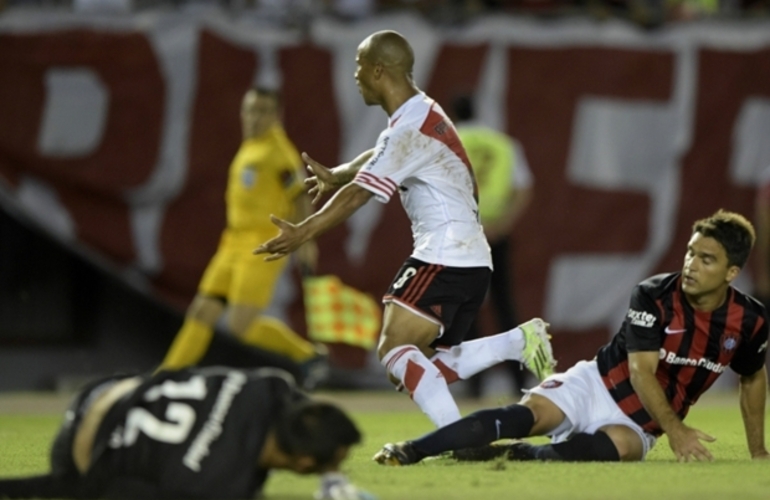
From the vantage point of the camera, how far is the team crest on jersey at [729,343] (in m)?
5.76

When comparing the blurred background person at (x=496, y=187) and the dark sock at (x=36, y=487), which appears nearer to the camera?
the dark sock at (x=36, y=487)

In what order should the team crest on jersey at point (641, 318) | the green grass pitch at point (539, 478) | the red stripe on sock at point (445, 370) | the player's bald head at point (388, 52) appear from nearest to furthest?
1. the green grass pitch at point (539, 478)
2. the team crest on jersey at point (641, 318)
3. the player's bald head at point (388, 52)
4. the red stripe on sock at point (445, 370)

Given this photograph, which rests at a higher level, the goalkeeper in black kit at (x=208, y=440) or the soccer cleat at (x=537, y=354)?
the goalkeeper in black kit at (x=208, y=440)

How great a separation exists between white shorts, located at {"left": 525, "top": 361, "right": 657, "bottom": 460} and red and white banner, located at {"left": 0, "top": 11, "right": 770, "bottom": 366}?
5824mm

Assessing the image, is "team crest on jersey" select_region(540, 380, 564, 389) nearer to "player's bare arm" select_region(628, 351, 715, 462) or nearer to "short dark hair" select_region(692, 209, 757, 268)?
"player's bare arm" select_region(628, 351, 715, 462)

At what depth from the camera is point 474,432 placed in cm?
553

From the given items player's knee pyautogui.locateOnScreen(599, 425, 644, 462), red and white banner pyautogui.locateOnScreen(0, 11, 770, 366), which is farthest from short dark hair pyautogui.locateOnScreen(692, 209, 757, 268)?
red and white banner pyautogui.locateOnScreen(0, 11, 770, 366)

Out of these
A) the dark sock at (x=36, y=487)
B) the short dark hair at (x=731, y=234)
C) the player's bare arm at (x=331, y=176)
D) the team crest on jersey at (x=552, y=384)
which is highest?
the player's bare arm at (x=331, y=176)

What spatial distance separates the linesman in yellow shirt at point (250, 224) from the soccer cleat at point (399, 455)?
4261 millimetres

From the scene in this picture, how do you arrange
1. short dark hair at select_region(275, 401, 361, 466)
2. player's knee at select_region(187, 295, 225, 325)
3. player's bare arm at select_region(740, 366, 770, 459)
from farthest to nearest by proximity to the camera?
player's knee at select_region(187, 295, 225, 325)
player's bare arm at select_region(740, 366, 770, 459)
short dark hair at select_region(275, 401, 361, 466)

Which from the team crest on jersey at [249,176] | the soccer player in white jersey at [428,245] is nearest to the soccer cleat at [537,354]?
the soccer player in white jersey at [428,245]

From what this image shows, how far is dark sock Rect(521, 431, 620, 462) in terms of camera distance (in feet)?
19.1

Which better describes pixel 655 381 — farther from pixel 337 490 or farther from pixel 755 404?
pixel 337 490

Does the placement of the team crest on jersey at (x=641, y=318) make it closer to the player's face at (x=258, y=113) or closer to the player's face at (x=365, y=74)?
the player's face at (x=365, y=74)
